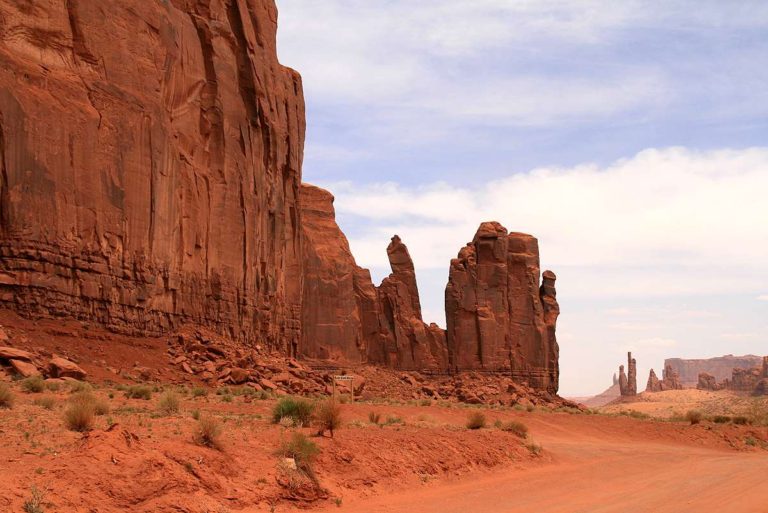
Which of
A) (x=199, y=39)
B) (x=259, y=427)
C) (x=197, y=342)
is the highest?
(x=199, y=39)

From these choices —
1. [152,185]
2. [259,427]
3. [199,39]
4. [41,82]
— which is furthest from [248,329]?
[259,427]

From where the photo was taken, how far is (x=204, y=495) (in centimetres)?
1258

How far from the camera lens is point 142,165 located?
3266 cm

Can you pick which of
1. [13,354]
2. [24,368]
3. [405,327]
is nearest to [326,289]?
[405,327]

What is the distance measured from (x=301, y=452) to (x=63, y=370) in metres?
12.8

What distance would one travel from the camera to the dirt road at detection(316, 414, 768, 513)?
15151 millimetres

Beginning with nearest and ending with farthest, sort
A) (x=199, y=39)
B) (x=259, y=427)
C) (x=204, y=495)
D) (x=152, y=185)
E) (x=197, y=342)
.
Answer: (x=204, y=495), (x=259, y=427), (x=152, y=185), (x=197, y=342), (x=199, y=39)

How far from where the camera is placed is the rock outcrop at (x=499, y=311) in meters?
69.4

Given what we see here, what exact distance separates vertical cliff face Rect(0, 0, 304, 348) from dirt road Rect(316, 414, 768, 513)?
1712 cm

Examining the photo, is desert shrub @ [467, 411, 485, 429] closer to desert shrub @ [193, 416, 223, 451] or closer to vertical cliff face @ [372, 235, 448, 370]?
desert shrub @ [193, 416, 223, 451]

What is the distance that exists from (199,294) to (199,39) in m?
12.3

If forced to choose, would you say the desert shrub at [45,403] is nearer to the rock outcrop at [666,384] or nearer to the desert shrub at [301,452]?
the desert shrub at [301,452]

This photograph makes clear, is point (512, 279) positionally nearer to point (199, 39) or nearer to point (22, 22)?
point (199, 39)

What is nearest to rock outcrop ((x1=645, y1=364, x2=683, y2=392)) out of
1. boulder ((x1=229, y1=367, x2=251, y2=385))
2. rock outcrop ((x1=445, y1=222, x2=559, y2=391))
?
rock outcrop ((x1=445, y1=222, x2=559, y2=391))
